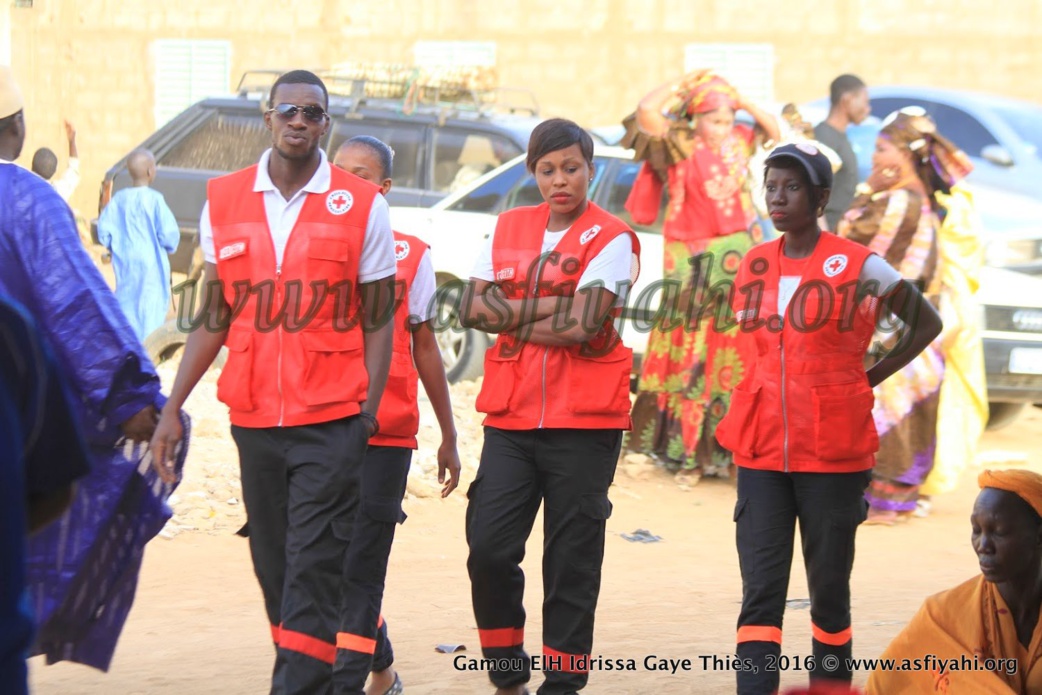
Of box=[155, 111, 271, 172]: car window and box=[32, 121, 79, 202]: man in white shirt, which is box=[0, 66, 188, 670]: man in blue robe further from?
box=[155, 111, 271, 172]: car window

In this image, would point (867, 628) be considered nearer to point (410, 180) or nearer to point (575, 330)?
→ point (575, 330)

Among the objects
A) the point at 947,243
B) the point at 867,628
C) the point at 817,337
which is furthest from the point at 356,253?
the point at 947,243

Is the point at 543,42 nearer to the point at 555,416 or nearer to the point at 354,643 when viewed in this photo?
the point at 555,416

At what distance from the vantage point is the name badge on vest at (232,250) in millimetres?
4430

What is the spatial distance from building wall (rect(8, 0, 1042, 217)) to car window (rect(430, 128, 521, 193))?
30.7ft

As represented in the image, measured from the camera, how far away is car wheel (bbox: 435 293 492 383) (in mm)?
11422

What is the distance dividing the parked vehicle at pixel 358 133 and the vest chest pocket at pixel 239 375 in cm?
862

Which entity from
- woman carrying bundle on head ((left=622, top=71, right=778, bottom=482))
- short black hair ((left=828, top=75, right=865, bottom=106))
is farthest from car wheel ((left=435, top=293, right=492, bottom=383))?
short black hair ((left=828, top=75, right=865, bottom=106))

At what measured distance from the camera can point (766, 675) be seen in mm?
4750

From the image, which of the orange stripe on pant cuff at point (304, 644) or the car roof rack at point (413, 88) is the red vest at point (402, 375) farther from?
the car roof rack at point (413, 88)

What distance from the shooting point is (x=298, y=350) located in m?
4.36

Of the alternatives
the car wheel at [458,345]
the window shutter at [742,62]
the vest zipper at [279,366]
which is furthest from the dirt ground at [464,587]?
the window shutter at [742,62]

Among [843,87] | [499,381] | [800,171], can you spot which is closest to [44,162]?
[843,87]

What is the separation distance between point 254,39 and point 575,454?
20.5 metres
